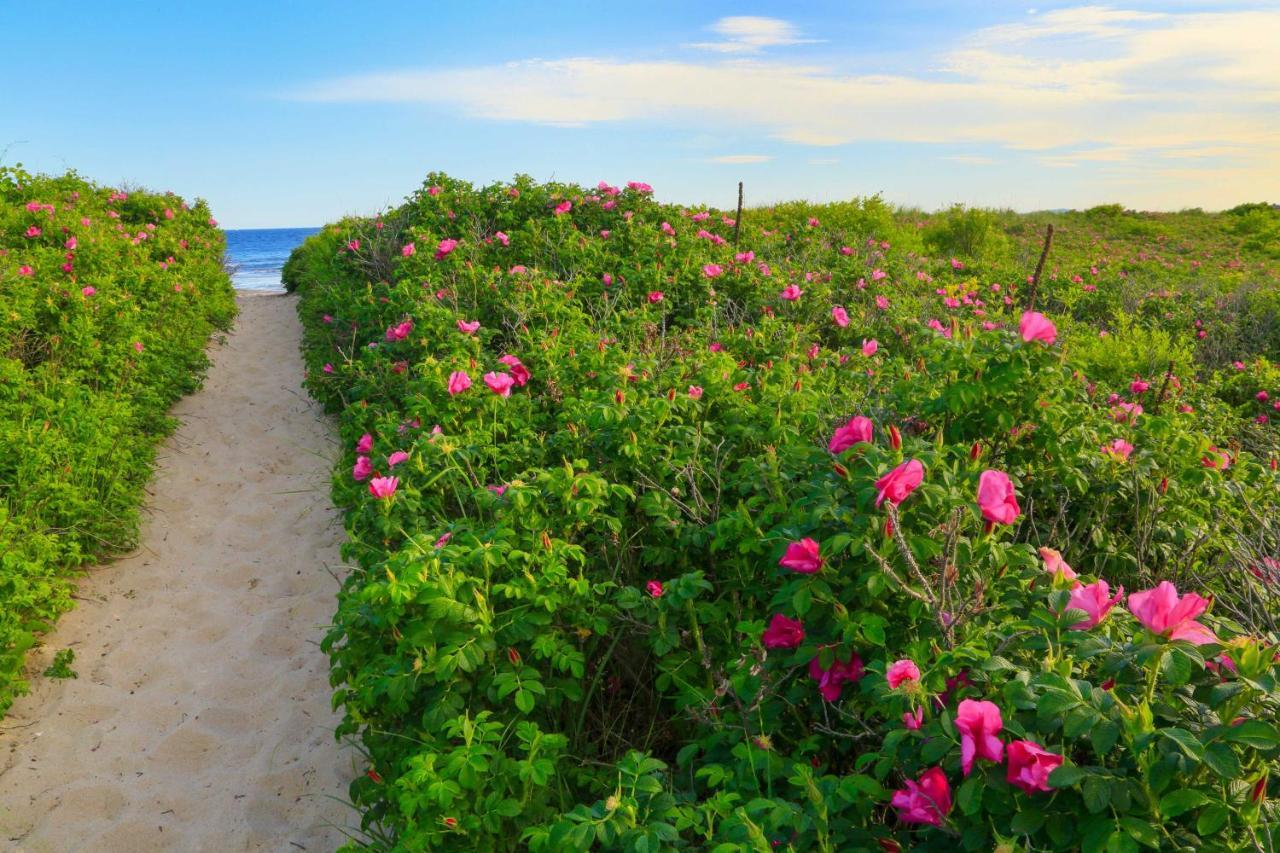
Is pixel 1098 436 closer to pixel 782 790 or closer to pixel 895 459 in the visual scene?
pixel 895 459

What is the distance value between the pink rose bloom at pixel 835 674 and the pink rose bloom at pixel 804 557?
9.5 inches

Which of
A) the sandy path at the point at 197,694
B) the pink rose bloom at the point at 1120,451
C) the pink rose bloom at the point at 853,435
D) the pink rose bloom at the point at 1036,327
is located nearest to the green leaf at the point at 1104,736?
the pink rose bloom at the point at 853,435

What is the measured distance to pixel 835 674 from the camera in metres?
2.02

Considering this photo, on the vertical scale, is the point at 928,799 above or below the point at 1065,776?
below

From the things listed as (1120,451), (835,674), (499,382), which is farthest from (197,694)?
(1120,451)

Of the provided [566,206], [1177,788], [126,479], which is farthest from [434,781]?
[566,206]

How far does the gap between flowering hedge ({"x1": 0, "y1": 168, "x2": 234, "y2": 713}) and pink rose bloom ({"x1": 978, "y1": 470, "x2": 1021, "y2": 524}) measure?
4.18m

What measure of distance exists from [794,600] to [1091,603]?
640 mm

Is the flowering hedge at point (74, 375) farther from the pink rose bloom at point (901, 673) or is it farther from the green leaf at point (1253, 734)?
the green leaf at point (1253, 734)

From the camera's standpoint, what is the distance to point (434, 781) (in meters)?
1.97

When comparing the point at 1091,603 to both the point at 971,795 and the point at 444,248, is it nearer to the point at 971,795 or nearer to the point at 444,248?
the point at 971,795

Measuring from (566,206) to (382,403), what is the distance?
151 inches

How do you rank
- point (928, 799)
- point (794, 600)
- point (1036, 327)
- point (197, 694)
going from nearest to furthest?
point (928, 799), point (794, 600), point (1036, 327), point (197, 694)

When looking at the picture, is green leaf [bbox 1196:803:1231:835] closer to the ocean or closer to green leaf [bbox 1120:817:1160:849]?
green leaf [bbox 1120:817:1160:849]
